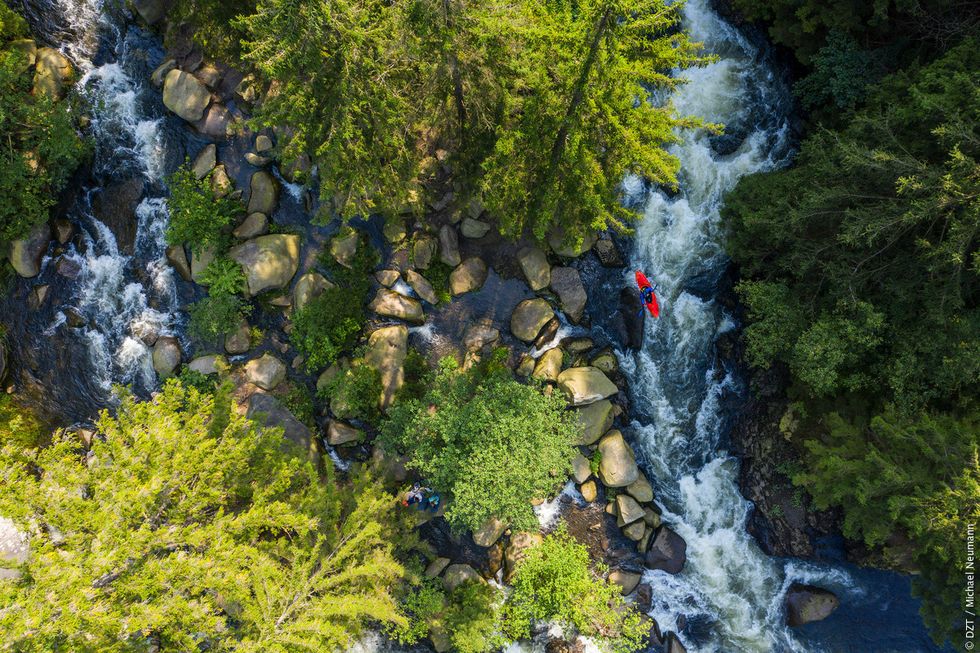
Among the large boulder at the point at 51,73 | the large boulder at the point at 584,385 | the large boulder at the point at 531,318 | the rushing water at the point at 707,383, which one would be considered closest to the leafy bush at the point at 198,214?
the large boulder at the point at 51,73

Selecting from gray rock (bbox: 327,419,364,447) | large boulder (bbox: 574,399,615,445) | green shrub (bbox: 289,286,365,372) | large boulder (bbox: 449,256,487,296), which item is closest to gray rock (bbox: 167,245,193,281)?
green shrub (bbox: 289,286,365,372)

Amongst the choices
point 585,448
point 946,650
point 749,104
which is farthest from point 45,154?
point 946,650

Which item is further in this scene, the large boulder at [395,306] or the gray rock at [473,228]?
the large boulder at [395,306]

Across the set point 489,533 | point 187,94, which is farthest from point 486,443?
point 187,94

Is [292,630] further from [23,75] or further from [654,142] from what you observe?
[23,75]

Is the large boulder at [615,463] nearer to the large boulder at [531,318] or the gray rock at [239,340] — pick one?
the large boulder at [531,318]
